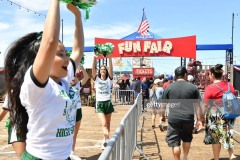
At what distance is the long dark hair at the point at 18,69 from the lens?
220 cm

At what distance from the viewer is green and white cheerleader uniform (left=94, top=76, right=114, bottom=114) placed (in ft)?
24.2

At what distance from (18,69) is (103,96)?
17.2 feet

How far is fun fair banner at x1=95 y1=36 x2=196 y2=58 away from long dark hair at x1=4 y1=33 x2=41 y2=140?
692 inches

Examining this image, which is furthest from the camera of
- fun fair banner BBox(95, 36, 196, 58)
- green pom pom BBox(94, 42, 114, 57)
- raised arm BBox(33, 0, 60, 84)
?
fun fair banner BBox(95, 36, 196, 58)

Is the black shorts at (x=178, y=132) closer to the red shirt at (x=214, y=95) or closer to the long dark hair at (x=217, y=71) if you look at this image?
the red shirt at (x=214, y=95)

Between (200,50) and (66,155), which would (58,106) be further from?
(200,50)

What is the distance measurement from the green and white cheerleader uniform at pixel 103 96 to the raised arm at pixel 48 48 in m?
5.51

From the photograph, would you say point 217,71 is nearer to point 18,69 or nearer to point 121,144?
point 121,144

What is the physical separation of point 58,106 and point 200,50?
19.2 m

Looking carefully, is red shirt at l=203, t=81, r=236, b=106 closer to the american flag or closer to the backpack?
the backpack

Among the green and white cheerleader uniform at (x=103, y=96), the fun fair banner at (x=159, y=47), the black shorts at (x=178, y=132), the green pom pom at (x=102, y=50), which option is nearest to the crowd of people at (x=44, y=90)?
the black shorts at (x=178, y=132)

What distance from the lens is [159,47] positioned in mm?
19672

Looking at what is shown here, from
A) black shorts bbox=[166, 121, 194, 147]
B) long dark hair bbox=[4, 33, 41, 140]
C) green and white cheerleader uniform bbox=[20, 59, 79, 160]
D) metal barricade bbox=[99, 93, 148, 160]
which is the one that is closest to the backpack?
black shorts bbox=[166, 121, 194, 147]

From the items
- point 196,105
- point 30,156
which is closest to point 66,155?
point 30,156
